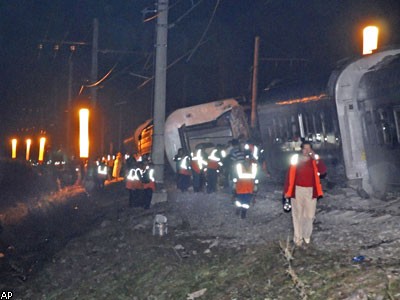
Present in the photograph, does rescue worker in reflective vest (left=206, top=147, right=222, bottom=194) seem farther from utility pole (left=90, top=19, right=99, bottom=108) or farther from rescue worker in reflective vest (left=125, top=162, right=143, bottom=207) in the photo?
utility pole (left=90, top=19, right=99, bottom=108)

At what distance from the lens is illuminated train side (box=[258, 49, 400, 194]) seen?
1128 cm

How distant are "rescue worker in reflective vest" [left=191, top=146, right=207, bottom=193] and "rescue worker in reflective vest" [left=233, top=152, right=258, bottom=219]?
12.8 feet

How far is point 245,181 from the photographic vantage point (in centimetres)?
1145

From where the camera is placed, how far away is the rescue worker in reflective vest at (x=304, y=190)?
8500mm

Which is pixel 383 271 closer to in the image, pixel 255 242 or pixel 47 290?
pixel 255 242

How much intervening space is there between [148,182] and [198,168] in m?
1.72

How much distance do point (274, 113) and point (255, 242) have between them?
8.07m

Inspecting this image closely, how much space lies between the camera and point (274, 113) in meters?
17.1

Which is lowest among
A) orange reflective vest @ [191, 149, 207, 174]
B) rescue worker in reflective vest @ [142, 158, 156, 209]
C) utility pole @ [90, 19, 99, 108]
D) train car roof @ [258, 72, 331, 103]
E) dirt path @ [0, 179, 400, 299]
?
dirt path @ [0, 179, 400, 299]

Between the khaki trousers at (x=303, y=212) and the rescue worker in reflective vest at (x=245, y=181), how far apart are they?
9.30ft

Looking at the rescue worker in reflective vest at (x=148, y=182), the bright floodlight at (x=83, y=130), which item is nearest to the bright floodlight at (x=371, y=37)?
the rescue worker in reflective vest at (x=148, y=182)

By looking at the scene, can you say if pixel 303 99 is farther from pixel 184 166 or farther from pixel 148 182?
pixel 148 182

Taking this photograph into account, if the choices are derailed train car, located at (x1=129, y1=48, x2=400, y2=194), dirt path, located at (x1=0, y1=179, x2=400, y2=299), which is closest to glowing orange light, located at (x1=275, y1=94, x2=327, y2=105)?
derailed train car, located at (x1=129, y1=48, x2=400, y2=194)

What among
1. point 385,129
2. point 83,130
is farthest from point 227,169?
point 83,130
